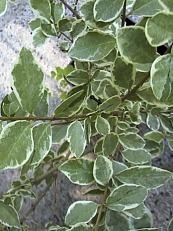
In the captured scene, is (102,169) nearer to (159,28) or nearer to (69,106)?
(69,106)

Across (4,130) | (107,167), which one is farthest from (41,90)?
(107,167)

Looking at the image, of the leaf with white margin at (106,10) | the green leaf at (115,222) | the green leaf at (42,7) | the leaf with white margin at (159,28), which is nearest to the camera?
the leaf with white margin at (159,28)

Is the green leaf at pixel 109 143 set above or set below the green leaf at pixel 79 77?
below

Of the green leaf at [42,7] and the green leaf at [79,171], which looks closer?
the green leaf at [79,171]

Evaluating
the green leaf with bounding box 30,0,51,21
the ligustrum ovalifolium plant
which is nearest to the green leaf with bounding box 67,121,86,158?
the ligustrum ovalifolium plant

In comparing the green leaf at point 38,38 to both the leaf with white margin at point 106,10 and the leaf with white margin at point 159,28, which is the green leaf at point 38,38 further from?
the leaf with white margin at point 159,28

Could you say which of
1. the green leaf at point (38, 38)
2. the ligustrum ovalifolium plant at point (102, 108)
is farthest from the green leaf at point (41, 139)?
the green leaf at point (38, 38)

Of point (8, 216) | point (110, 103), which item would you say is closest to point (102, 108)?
point (110, 103)

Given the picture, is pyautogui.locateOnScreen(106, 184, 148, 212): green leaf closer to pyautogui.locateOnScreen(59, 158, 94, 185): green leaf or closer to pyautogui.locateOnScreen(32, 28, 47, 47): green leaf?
pyautogui.locateOnScreen(59, 158, 94, 185): green leaf

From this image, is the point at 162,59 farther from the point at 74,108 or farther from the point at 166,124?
the point at 166,124
